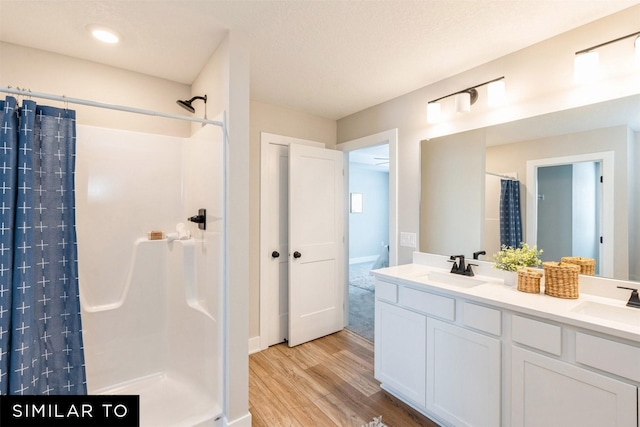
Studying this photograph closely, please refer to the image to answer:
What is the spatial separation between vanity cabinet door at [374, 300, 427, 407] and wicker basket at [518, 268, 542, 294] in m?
0.60

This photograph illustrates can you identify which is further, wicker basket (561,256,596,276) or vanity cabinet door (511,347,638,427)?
wicker basket (561,256,596,276)

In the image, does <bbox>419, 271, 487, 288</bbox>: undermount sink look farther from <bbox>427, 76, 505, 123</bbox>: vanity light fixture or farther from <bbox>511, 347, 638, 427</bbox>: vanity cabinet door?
<bbox>427, 76, 505, 123</bbox>: vanity light fixture

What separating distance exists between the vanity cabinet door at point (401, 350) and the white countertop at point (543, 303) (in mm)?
247

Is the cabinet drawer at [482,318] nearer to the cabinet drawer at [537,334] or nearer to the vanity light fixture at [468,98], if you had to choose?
the cabinet drawer at [537,334]

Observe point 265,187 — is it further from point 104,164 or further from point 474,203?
point 474,203

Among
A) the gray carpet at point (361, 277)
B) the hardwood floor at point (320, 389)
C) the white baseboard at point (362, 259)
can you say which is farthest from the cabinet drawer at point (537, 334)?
the white baseboard at point (362, 259)

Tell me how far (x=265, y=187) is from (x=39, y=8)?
1820mm

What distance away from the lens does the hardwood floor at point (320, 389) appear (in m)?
1.83

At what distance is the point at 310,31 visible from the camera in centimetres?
173

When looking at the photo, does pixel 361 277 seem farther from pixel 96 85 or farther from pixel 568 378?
pixel 96 85

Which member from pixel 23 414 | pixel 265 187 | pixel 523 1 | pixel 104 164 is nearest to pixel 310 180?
pixel 265 187

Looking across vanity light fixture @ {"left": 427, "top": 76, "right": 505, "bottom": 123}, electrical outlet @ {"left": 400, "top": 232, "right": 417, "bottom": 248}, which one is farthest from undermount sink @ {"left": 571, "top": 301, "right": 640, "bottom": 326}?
vanity light fixture @ {"left": 427, "top": 76, "right": 505, "bottom": 123}

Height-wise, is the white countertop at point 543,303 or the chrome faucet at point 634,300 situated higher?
the chrome faucet at point 634,300

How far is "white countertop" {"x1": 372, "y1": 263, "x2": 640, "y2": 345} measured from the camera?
117 centimetres
